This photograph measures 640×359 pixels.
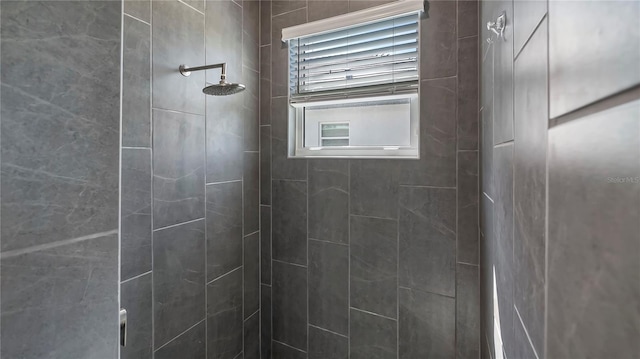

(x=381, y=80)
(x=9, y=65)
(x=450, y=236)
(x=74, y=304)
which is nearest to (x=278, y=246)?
(x=450, y=236)

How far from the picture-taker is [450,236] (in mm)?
1394

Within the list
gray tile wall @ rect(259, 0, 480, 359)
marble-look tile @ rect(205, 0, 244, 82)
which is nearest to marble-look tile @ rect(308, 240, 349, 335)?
gray tile wall @ rect(259, 0, 480, 359)

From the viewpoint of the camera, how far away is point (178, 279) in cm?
133

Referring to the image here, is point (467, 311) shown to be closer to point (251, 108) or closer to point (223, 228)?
point (223, 228)

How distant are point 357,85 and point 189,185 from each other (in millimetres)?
1082

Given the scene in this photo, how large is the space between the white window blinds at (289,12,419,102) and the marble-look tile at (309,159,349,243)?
17.7 inches

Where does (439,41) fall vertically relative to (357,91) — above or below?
above

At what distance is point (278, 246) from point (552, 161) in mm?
1623

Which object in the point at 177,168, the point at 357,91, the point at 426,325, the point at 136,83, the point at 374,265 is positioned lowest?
the point at 426,325

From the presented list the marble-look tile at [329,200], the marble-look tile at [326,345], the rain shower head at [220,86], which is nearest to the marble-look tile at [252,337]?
the marble-look tile at [326,345]

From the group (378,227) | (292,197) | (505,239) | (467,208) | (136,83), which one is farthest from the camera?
(292,197)

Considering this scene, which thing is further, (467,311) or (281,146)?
(281,146)

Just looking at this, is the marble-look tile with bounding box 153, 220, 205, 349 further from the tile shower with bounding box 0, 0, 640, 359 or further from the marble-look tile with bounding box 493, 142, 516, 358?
the marble-look tile with bounding box 493, 142, 516, 358

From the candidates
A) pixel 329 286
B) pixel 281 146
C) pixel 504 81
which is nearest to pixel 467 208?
pixel 504 81
